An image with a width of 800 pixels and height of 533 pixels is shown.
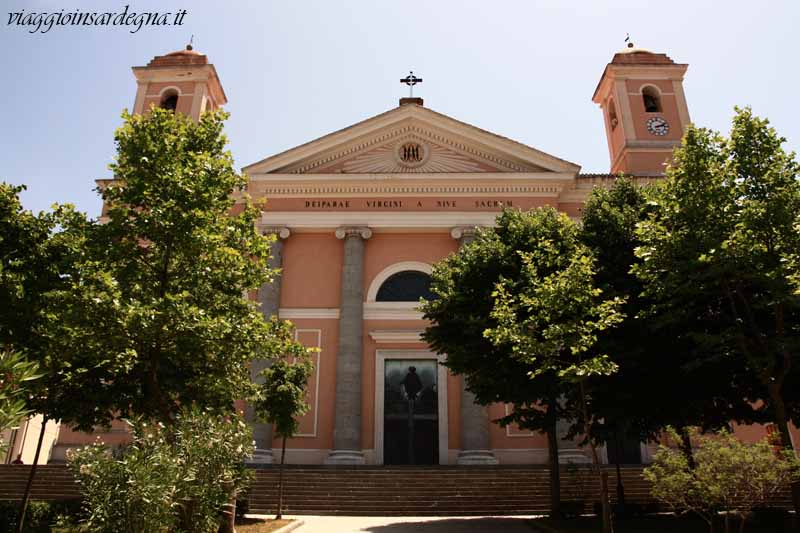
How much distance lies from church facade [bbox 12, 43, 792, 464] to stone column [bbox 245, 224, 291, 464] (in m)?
0.07

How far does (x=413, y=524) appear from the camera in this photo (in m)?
13.6

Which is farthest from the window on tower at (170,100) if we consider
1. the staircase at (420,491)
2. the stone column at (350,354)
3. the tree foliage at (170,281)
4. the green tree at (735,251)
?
the green tree at (735,251)

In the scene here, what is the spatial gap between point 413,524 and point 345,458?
7721 millimetres

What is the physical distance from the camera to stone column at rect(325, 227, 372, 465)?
2145cm

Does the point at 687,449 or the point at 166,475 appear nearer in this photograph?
the point at 166,475

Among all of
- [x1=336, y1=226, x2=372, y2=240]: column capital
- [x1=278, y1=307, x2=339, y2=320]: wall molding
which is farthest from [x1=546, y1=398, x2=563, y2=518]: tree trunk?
[x1=336, y1=226, x2=372, y2=240]: column capital

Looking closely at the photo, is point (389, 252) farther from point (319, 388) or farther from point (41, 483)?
point (41, 483)

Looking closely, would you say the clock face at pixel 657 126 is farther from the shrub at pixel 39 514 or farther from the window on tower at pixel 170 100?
the shrub at pixel 39 514

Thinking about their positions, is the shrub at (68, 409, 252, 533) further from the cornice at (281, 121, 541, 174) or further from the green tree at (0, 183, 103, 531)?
the cornice at (281, 121, 541, 174)

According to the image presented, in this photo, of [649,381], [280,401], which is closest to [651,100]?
[649,381]

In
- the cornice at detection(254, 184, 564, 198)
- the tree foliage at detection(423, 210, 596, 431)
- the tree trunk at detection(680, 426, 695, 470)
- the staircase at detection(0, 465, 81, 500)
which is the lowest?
the staircase at detection(0, 465, 81, 500)

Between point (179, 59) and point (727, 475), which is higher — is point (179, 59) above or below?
above

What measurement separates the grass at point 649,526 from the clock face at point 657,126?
19.9 m

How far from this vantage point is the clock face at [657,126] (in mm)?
28172
